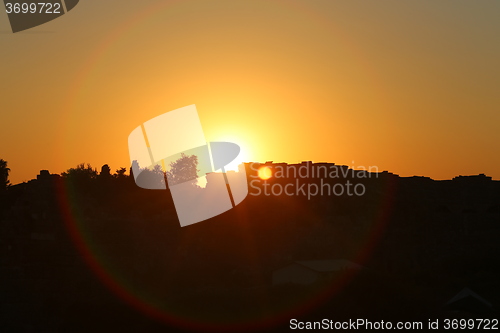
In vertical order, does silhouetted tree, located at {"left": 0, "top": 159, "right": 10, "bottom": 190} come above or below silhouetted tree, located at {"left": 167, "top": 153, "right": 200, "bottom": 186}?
above

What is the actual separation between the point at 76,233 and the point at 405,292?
17.0 meters

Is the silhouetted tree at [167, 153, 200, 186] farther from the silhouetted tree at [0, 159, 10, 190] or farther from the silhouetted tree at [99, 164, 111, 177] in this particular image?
the silhouetted tree at [0, 159, 10, 190]

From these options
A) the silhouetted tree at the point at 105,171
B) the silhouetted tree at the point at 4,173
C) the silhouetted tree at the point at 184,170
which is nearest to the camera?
the silhouetted tree at the point at 184,170

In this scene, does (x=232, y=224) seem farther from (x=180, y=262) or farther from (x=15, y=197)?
(x=15, y=197)

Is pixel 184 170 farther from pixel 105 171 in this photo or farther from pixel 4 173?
pixel 4 173

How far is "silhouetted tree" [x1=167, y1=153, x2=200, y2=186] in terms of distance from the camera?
45.2 m

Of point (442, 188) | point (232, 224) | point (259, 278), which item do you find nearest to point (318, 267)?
point (259, 278)

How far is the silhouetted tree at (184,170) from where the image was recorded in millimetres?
45188

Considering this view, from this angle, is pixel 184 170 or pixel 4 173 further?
pixel 4 173

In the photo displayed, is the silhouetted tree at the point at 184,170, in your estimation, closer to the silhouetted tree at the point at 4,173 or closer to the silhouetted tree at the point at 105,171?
the silhouetted tree at the point at 105,171

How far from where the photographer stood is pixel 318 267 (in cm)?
3741

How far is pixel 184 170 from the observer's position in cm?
4662

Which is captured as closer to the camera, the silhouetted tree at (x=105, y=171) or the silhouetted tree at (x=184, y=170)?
the silhouetted tree at (x=184, y=170)

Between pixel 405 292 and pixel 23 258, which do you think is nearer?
pixel 405 292
